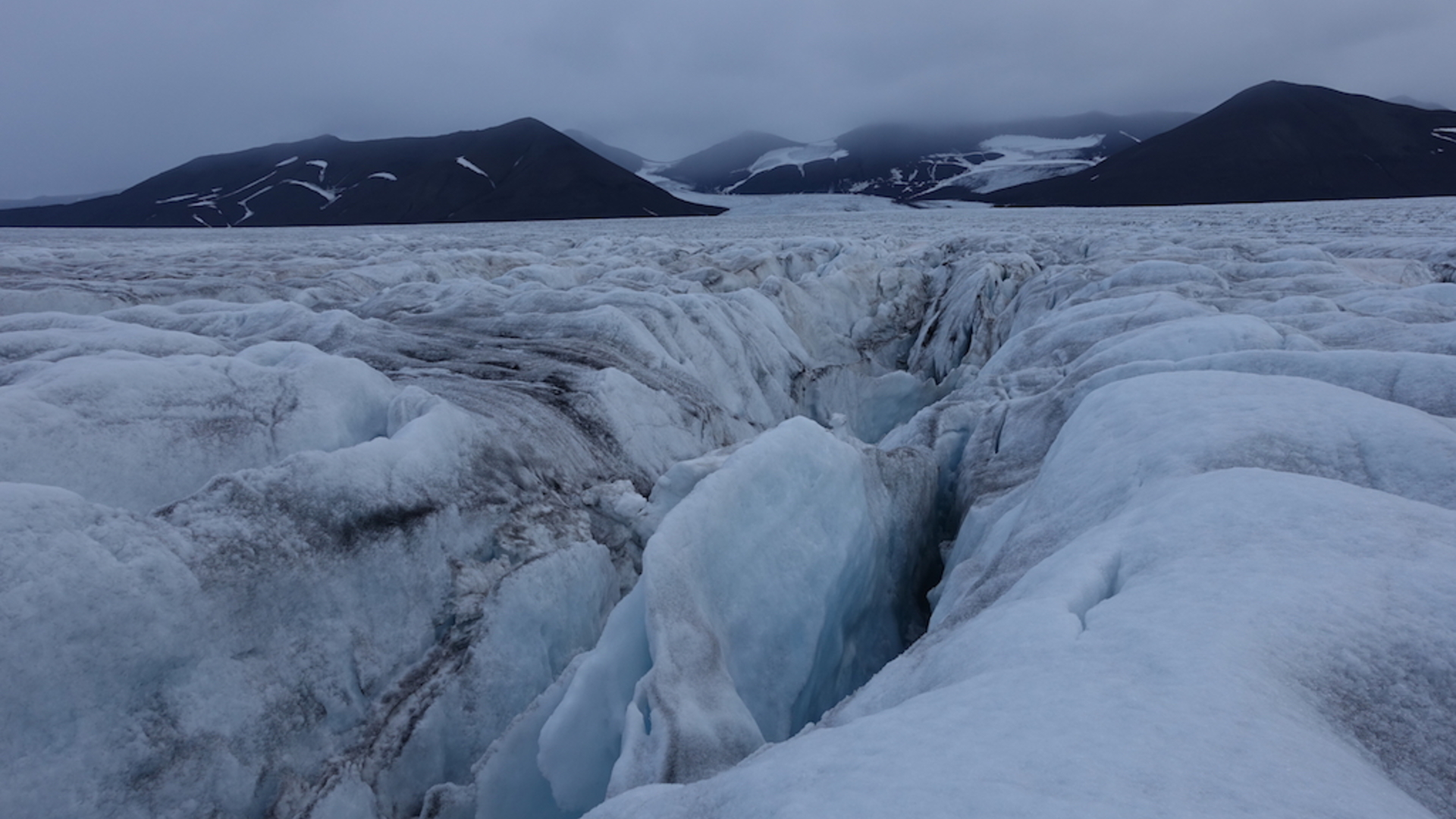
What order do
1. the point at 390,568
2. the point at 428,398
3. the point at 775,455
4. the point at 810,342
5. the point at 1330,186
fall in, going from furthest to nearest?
the point at 1330,186
the point at 810,342
the point at 428,398
the point at 775,455
the point at 390,568

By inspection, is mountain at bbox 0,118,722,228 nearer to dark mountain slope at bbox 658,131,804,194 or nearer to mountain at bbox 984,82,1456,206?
dark mountain slope at bbox 658,131,804,194

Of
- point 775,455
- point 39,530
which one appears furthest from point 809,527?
point 39,530

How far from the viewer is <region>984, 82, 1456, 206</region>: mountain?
5744 centimetres

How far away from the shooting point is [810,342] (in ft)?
40.7

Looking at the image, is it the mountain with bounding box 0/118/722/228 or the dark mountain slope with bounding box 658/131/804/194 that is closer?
the mountain with bounding box 0/118/722/228

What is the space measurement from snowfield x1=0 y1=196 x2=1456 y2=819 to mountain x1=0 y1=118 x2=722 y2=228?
6449 centimetres

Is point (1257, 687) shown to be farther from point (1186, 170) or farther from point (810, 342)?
point (1186, 170)

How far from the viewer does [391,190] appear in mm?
77062

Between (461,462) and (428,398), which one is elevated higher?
(428,398)

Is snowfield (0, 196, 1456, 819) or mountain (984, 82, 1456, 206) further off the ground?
mountain (984, 82, 1456, 206)

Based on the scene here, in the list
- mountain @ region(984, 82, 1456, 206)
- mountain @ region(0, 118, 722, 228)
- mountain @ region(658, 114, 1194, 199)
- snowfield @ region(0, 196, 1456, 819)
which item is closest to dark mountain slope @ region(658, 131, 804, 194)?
mountain @ region(658, 114, 1194, 199)

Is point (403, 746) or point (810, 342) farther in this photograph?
point (810, 342)

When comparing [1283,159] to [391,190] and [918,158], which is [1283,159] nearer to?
[918,158]

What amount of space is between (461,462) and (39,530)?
2011 mm
